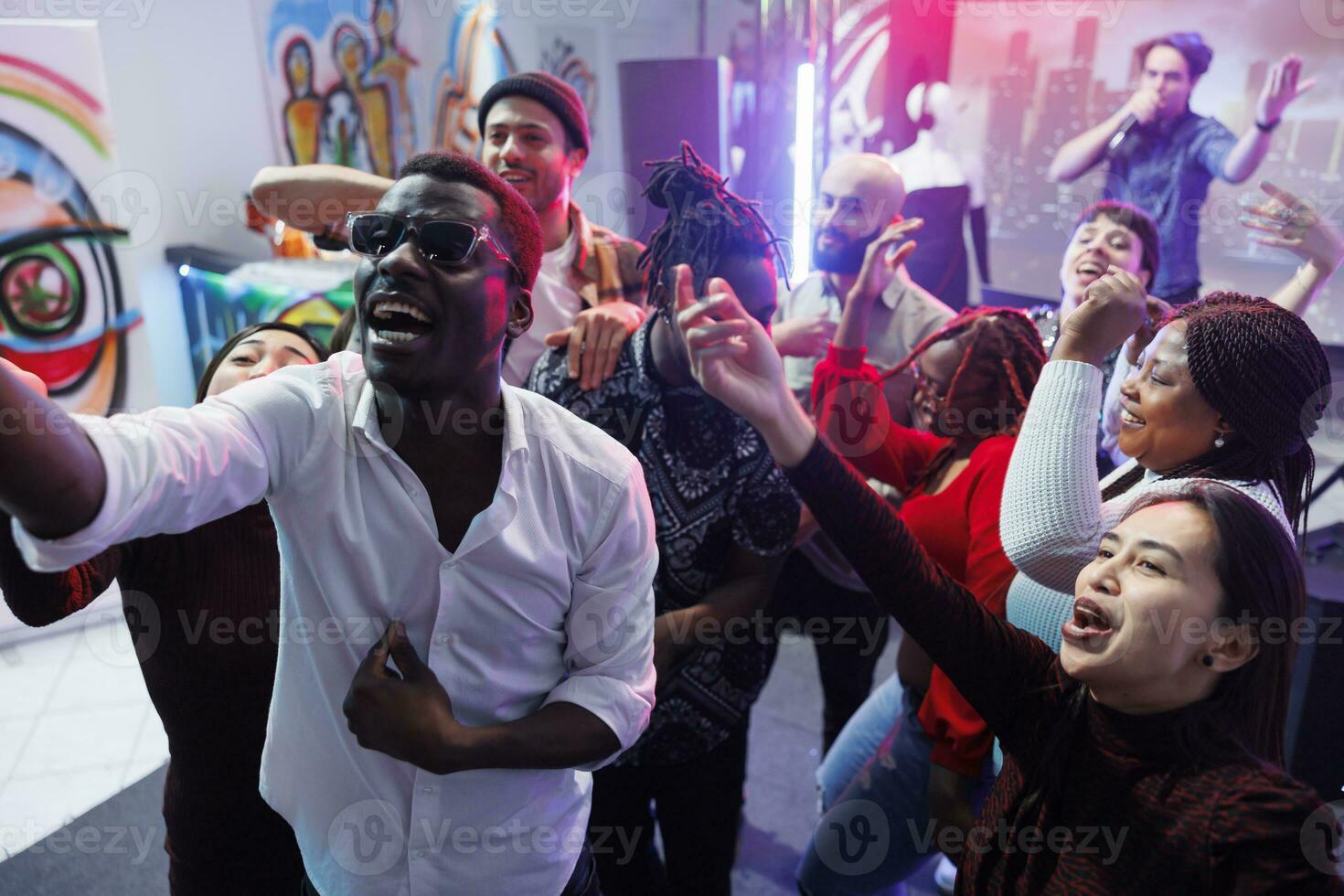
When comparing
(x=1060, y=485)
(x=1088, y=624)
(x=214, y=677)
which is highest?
(x=1060, y=485)

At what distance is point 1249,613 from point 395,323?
1064mm


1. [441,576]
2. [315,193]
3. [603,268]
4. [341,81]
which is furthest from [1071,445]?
[341,81]

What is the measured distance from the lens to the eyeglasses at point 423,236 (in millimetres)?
1061

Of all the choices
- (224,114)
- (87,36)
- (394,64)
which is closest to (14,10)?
(87,36)

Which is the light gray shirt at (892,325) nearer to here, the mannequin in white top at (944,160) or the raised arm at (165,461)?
the raised arm at (165,461)

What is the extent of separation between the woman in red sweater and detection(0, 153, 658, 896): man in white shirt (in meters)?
0.77

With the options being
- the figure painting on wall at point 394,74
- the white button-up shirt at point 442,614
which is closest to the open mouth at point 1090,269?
the white button-up shirt at point 442,614

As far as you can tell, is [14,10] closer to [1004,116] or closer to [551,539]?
[551,539]

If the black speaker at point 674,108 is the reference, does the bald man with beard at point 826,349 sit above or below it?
below

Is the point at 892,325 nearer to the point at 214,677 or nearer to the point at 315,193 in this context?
the point at 315,193

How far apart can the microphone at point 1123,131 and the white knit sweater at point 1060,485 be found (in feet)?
9.26

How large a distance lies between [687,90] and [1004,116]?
239 cm

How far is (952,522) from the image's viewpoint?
176cm

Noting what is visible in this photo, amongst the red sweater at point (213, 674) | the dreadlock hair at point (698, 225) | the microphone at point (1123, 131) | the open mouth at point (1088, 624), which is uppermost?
the microphone at point (1123, 131)
